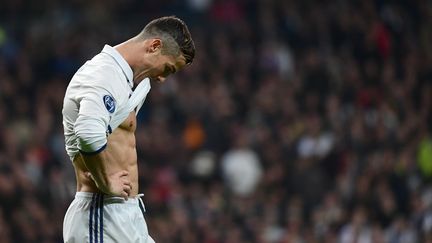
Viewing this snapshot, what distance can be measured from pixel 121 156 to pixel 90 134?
0.42m

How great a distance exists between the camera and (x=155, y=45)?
521 centimetres

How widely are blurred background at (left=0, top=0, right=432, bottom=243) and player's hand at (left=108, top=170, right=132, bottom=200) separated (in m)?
6.29

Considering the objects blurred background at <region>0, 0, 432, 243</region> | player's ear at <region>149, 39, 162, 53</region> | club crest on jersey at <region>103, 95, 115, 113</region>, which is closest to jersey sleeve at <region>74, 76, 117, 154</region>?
club crest on jersey at <region>103, 95, 115, 113</region>

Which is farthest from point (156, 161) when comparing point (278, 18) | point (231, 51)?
point (278, 18)

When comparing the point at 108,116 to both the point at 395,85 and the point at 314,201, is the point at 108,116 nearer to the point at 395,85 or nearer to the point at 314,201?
the point at 314,201

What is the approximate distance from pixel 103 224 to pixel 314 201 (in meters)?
7.79

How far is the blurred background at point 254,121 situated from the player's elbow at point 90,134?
6.53 meters

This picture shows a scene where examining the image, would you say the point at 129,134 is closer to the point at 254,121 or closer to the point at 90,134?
the point at 90,134

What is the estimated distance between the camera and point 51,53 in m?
15.8

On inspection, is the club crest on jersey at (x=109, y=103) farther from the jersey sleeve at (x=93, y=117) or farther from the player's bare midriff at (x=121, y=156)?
the player's bare midriff at (x=121, y=156)

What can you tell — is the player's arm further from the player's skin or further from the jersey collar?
the jersey collar

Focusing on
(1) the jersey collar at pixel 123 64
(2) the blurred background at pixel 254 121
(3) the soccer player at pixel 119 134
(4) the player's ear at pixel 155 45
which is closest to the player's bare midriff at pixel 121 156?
(3) the soccer player at pixel 119 134

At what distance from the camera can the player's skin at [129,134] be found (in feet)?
16.8

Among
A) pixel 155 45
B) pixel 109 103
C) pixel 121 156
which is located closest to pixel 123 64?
pixel 155 45
